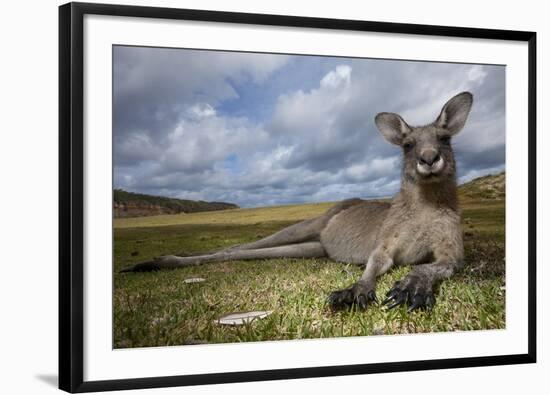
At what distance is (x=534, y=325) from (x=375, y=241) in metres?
1.50

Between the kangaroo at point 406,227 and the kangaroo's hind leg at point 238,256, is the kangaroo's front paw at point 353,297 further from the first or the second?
the kangaroo's hind leg at point 238,256

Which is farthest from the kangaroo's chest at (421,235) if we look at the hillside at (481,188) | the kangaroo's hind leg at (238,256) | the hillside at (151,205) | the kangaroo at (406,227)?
the hillside at (151,205)

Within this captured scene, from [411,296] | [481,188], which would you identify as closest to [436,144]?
[481,188]

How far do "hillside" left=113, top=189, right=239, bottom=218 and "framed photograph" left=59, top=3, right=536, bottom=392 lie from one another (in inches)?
0.6

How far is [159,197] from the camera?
17.8 ft

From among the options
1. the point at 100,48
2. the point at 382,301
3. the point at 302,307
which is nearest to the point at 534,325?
the point at 382,301

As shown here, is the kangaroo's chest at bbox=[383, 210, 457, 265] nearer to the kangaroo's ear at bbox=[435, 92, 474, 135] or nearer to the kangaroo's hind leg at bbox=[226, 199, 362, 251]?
the kangaroo's hind leg at bbox=[226, 199, 362, 251]

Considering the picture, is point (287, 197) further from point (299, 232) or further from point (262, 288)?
point (262, 288)

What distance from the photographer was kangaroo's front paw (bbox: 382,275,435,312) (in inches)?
230

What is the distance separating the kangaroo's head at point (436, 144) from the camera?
6.18 meters

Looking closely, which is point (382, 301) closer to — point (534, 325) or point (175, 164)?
point (534, 325)

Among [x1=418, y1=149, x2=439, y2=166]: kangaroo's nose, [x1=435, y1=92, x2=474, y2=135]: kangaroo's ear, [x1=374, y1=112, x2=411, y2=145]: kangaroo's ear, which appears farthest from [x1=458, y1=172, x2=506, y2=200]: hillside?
[x1=374, y1=112, x2=411, y2=145]: kangaroo's ear

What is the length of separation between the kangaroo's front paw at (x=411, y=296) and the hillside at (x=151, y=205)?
142cm

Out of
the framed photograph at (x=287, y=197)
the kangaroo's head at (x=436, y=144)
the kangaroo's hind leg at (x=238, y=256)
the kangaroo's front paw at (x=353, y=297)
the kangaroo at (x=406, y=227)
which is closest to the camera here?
the framed photograph at (x=287, y=197)
